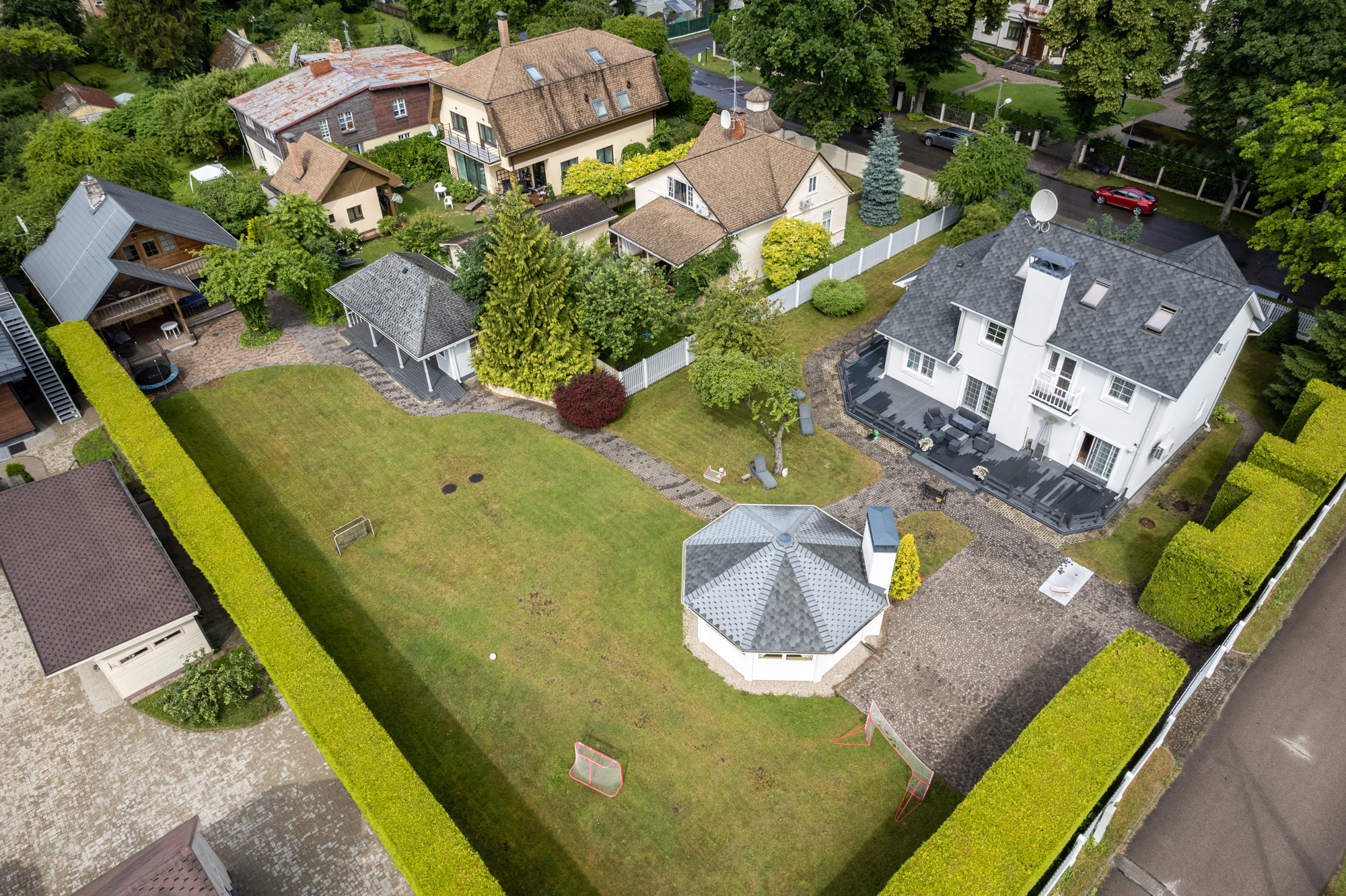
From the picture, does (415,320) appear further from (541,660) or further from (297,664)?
(541,660)

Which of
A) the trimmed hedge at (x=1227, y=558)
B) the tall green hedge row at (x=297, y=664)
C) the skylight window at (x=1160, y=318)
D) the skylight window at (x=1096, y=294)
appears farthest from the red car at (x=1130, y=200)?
the tall green hedge row at (x=297, y=664)

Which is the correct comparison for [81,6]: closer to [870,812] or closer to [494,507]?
[494,507]

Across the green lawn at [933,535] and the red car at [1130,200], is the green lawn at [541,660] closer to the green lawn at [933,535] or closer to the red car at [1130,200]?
the green lawn at [933,535]

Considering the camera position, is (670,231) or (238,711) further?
(670,231)

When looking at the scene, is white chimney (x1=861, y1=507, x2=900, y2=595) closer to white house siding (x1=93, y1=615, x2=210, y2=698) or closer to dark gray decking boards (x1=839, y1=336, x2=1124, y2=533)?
dark gray decking boards (x1=839, y1=336, x2=1124, y2=533)

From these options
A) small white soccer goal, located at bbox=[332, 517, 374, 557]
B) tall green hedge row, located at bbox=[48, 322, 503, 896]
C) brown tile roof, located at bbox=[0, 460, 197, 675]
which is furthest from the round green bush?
brown tile roof, located at bbox=[0, 460, 197, 675]

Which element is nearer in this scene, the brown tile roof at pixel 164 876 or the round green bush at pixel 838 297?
the brown tile roof at pixel 164 876

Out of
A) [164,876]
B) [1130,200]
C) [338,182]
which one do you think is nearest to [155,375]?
[338,182]
